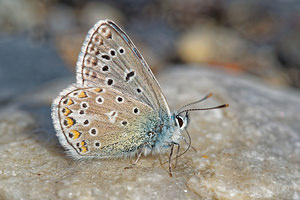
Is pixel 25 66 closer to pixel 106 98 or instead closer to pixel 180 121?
pixel 106 98

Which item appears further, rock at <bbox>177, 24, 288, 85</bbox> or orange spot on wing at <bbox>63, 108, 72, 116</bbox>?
rock at <bbox>177, 24, 288, 85</bbox>

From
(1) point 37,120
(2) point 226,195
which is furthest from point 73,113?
(2) point 226,195

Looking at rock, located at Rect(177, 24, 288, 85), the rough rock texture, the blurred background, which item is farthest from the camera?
rock, located at Rect(177, 24, 288, 85)

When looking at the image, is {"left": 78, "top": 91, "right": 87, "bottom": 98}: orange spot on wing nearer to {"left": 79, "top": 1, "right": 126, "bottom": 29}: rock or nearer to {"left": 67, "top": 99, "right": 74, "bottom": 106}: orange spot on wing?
{"left": 67, "top": 99, "right": 74, "bottom": 106}: orange spot on wing

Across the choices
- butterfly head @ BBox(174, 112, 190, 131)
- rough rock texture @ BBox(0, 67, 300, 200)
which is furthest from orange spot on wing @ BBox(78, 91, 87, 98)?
butterfly head @ BBox(174, 112, 190, 131)

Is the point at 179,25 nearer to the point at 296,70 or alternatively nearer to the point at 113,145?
the point at 296,70

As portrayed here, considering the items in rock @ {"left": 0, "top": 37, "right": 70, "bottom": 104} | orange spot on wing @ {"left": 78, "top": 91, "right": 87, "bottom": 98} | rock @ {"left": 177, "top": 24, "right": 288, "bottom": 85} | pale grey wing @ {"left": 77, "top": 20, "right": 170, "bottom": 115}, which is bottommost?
orange spot on wing @ {"left": 78, "top": 91, "right": 87, "bottom": 98}

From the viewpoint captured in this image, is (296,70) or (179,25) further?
(179,25)

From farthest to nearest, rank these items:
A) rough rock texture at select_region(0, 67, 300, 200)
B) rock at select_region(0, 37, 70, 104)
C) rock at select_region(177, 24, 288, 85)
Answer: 1. rock at select_region(177, 24, 288, 85)
2. rock at select_region(0, 37, 70, 104)
3. rough rock texture at select_region(0, 67, 300, 200)

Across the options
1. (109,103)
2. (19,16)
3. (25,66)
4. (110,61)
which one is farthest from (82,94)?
(19,16)
